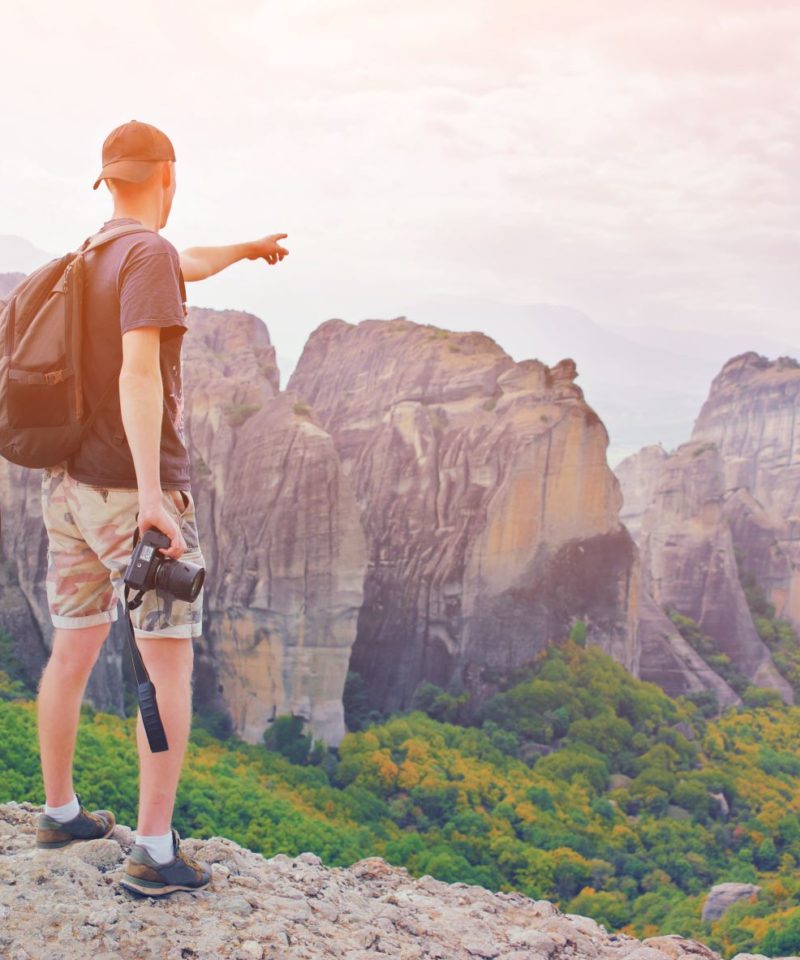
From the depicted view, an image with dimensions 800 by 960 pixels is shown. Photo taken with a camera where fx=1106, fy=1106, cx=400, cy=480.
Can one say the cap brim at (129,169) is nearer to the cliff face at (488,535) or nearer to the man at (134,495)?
the man at (134,495)

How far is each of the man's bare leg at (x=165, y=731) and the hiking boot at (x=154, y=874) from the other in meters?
0.10

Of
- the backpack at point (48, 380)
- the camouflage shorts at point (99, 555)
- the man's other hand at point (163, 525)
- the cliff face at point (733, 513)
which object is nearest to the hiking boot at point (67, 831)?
the camouflage shorts at point (99, 555)

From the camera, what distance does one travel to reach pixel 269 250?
493cm

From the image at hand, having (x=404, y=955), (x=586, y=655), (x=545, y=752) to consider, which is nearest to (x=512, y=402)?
(x=586, y=655)

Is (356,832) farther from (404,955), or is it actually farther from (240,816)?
(404,955)

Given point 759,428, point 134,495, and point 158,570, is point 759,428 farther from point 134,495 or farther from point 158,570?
point 158,570

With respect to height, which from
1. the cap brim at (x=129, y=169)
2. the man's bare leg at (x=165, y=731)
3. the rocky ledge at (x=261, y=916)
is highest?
the cap brim at (x=129, y=169)

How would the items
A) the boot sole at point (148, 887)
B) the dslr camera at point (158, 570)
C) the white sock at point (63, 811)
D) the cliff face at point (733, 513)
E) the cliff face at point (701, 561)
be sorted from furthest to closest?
the cliff face at point (733, 513) < the cliff face at point (701, 561) < the white sock at point (63, 811) < the boot sole at point (148, 887) < the dslr camera at point (158, 570)

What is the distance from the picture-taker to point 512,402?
31.6 meters

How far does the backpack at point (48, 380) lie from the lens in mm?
3861

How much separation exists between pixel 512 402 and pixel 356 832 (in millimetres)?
14934

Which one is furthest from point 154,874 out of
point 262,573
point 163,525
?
point 262,573

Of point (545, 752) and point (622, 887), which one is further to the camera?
point (545, 752)

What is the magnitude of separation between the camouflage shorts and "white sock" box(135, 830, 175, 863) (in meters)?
0.73
